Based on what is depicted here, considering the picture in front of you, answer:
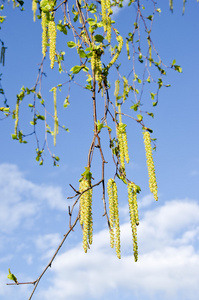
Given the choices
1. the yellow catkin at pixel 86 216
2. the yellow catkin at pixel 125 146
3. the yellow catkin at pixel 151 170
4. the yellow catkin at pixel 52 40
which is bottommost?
the yellow catkin at pixel 86 216

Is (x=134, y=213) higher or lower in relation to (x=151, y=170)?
lower

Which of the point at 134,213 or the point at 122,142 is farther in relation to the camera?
the point at 122,142

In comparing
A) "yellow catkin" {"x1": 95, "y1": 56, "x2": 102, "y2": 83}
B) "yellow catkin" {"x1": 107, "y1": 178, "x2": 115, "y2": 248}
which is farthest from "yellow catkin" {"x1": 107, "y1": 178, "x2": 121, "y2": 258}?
"yellow catkin" {"x1": 95, "y1": 56, "x2": 102, "y2": 83}

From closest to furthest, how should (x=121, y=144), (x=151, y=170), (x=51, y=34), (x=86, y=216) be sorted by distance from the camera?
(x=86, y=216), (x=151, y=170), (x=121, y=144), (x=51, y=34)

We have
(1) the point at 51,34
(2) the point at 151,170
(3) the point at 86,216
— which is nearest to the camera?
(3) the point at 86,216

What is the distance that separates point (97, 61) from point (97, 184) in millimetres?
745

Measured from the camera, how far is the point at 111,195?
2.02 metres

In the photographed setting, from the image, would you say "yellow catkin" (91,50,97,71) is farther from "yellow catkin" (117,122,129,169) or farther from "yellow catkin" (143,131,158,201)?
"yellow catkin" (143,131,158,201)

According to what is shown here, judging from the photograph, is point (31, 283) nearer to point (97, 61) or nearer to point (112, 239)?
point (112, 239)

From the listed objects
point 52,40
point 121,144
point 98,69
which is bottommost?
point 121,144

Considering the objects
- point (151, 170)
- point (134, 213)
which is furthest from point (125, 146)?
point (134, 213)

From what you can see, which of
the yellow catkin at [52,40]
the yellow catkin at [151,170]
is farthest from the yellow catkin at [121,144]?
the yellow catkin at [52,40]

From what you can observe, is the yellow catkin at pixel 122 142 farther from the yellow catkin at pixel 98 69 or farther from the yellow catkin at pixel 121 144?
the yellow catkin at pixel 98 69

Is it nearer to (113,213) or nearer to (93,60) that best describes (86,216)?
(113,213)
